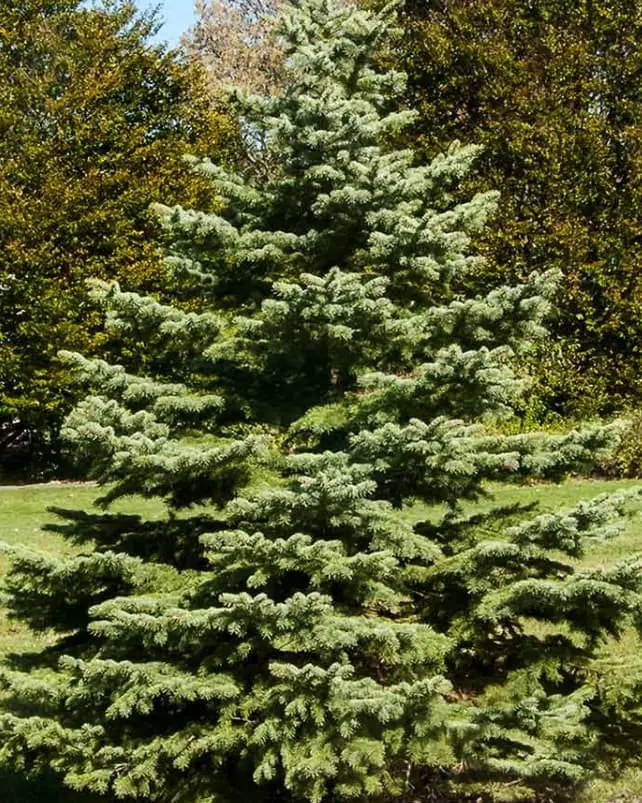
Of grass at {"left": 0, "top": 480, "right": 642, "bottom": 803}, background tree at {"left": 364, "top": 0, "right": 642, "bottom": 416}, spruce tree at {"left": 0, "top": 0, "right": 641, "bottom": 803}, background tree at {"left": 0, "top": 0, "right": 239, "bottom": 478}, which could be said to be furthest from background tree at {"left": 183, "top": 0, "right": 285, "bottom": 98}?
spruce tree at {"left": 0, "top": 0, "right": 641, "bottom": 803}

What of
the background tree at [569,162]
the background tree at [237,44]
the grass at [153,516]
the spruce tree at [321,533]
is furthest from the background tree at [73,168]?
the spruce tree at [321,533]

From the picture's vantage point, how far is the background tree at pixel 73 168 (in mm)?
15773

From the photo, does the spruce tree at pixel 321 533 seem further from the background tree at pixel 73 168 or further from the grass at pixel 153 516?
the background tree at pixel 73 168

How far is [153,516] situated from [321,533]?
7471 millimetres

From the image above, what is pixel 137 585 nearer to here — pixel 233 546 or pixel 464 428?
pixel 233 546

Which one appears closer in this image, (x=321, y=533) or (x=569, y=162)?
(x=321, y=533)

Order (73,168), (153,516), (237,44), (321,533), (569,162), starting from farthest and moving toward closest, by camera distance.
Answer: (237,44) < (73,168) < (569,162) < (153,516) < (321,533)

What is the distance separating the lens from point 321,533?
4.79m

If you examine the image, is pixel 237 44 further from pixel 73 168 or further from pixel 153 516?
pixel 153 516

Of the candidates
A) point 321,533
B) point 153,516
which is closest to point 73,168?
point 153,516

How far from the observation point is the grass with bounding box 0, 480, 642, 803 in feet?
18.1

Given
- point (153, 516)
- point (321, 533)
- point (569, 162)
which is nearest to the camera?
point (321, 533)

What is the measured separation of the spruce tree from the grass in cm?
58

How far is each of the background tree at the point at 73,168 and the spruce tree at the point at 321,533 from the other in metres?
10.6
